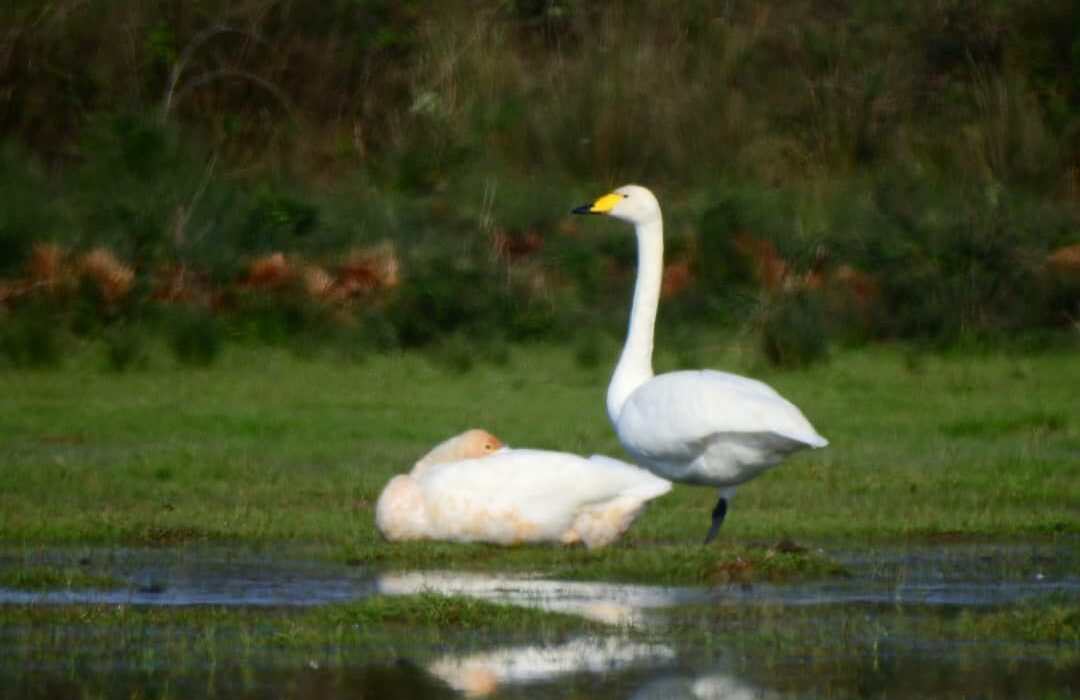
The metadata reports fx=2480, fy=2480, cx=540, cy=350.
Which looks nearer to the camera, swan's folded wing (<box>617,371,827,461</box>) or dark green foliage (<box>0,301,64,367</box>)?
swan's folded wing (<box>617,371,827,461</box>)

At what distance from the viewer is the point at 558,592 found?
830 cm

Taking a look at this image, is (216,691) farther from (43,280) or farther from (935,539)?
(43,280)

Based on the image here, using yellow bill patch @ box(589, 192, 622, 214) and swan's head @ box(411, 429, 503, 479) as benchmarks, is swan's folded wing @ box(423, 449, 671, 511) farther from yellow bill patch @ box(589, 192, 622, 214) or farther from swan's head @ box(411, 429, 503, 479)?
yellow bill patch @ box(589, 192, 622, 214)

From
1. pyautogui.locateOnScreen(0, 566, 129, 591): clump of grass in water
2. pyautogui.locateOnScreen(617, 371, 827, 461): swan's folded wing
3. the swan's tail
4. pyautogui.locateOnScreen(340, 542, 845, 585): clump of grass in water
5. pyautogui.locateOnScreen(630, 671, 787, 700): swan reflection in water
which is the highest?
pyautogui.locateOnScreen(617, 371, 827, 461): swan's folded wing

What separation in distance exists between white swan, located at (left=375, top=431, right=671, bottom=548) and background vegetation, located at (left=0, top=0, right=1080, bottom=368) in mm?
6011

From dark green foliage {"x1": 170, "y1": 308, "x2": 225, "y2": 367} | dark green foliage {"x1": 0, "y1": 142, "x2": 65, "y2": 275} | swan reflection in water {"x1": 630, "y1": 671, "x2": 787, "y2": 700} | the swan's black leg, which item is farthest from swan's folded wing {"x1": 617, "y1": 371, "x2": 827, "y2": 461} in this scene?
dark green foliage {"x1": 0, "y1": 142, "x2": 65, "y2": 275}

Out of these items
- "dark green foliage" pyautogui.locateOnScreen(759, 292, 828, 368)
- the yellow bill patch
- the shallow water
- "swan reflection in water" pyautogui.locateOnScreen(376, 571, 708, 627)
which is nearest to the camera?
the shallow water

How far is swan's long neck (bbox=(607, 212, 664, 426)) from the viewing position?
33.3ft

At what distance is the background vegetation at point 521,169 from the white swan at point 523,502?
19.7ft

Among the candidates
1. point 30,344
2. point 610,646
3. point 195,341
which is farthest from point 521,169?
point 610,646

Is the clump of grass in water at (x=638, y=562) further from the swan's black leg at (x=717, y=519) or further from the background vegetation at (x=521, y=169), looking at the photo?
the background vegetation at (x=521, y=169)

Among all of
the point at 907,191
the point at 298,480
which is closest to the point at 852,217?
the point at 907,191

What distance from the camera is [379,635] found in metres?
7.39

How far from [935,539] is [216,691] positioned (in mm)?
3911
